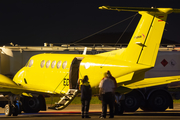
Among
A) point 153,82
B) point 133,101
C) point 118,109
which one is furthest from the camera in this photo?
Result: point 133,101

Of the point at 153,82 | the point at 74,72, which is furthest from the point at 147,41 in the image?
the point at 74,72

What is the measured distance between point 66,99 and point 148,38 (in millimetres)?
5219

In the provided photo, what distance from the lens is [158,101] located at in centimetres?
2486

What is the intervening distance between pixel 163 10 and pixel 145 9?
89 centimetres

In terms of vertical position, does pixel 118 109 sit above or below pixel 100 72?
below

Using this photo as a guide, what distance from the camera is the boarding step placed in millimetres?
20438

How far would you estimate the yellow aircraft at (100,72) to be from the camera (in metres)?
19.9

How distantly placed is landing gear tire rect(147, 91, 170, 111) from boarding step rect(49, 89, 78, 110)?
5749 millimetres

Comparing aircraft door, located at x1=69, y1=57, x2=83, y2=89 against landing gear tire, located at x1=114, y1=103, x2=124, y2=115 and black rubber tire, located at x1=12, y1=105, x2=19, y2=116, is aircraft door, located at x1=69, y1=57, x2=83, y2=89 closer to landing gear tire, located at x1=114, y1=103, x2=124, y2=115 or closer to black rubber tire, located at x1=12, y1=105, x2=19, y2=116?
landing gear tire, located at x1=114, y1=103, x2=124, y2=115

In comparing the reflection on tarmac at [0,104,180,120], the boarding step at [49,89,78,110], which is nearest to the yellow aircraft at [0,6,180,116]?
the boarding step at [49,89,78,110]

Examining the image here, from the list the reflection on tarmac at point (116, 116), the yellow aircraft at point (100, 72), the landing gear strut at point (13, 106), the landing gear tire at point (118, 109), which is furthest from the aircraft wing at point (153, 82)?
the landing gear strut at point (13, 106)

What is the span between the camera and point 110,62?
20.3m

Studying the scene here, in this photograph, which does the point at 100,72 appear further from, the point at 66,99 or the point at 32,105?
the point at 32,105

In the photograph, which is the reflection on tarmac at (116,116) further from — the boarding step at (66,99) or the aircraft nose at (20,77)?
the aircraft nose at (20,77)
